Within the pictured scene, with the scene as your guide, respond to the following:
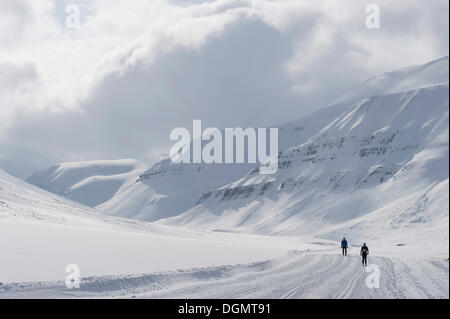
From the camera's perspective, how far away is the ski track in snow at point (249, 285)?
76.0 ft

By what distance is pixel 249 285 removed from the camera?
26828 millimetres

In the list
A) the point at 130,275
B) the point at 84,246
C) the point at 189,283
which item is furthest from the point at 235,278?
the point at 84,246

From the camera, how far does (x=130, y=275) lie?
92.6 feet

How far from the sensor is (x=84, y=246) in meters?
43.7

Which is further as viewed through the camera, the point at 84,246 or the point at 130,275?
the point at 84,246

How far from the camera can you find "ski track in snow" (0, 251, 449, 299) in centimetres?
2317

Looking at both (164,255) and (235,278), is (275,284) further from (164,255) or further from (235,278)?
(164,255)
